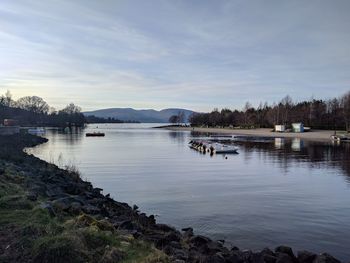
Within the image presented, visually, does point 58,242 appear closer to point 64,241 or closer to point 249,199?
point 64,241

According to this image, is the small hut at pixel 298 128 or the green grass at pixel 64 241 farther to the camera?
the small hut at pixel 298 128

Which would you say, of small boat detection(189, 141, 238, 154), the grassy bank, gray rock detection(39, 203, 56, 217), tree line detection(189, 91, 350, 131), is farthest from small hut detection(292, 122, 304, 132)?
the grassy bank

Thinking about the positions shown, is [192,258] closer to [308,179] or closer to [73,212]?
[73,212]

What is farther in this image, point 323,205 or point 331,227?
point 323,205

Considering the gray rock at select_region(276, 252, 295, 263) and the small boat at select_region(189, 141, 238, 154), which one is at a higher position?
the gray rock at select_region(276, 252, 295, 263)

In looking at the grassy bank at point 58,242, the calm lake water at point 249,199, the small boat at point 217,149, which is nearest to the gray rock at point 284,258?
the calm lake water at point 249,199

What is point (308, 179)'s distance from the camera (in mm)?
27547

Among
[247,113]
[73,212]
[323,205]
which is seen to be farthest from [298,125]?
[73,212]

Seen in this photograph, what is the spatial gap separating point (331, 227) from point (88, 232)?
10.0 metres

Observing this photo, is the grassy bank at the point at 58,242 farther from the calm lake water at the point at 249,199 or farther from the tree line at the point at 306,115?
the tree line at the point at 306,115

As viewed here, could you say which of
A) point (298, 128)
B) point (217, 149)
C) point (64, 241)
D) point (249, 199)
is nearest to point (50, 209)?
point (64, 241)

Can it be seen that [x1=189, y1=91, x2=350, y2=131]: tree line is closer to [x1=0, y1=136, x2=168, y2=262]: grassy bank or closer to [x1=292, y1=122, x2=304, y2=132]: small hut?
[x1=292, y1=122, x2=304, y2=132]: small hut

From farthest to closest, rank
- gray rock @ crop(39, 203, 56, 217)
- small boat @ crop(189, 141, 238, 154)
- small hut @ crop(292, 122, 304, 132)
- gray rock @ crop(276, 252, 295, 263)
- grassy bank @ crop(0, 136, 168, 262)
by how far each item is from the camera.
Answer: small hut @ crop(292, 122, 304, 132) → small boat @ crop(189, 141, 238, 154) → gray rock @ crop(39, 203, 56, 217) → gray rock @ crop(276, 252, 295, 263) → grassy bank @ crop(0, 136, 168, 262)

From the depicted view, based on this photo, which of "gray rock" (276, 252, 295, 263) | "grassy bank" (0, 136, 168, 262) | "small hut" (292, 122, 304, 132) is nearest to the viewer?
"grassy bank" (0, 136, 168, 262)
